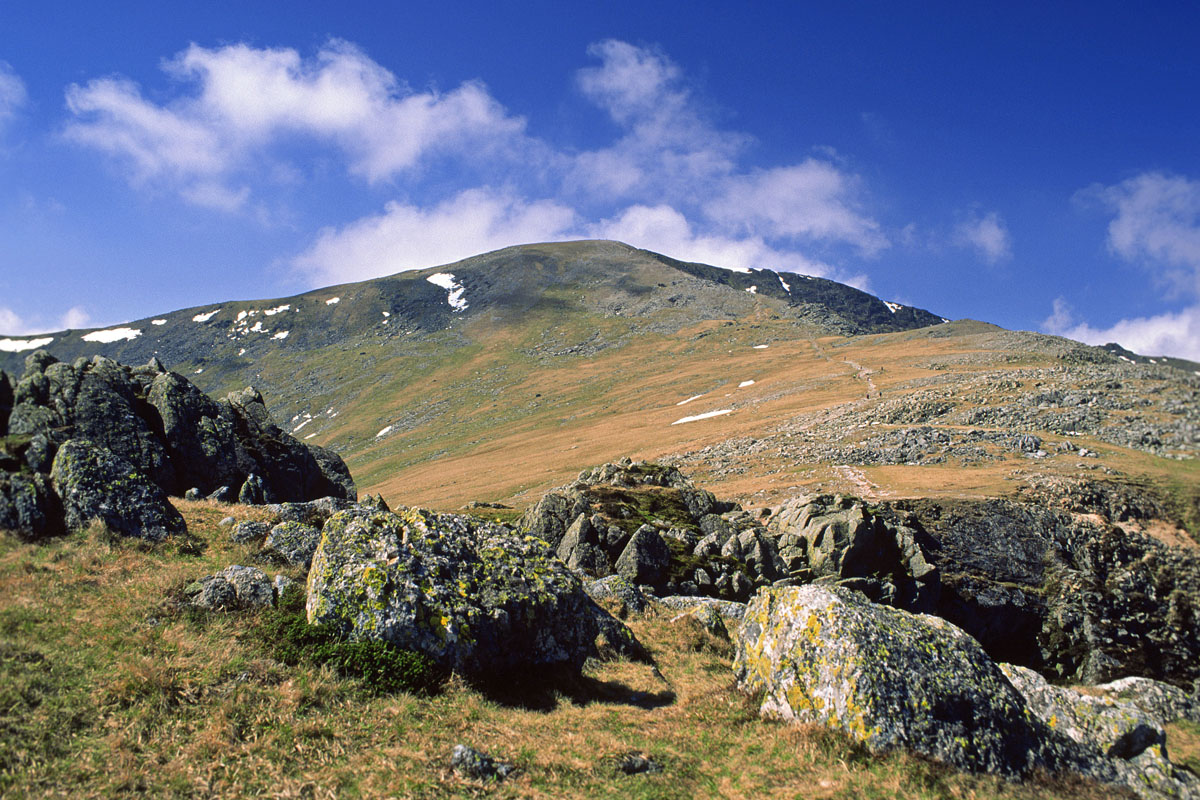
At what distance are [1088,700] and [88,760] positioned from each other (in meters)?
20.1

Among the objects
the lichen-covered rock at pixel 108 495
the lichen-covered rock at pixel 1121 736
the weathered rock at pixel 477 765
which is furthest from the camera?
the lichen-covered rock at pixel 108 495


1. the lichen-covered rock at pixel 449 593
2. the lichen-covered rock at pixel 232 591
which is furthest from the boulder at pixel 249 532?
the lichen-covered rock at pixel 449 593

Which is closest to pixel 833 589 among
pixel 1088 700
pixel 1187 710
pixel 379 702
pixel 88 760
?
pixel 1088 700

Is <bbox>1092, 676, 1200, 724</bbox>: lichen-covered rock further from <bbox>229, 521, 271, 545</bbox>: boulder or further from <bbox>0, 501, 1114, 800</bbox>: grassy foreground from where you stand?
<bbox>229, 521, 271, 545</bbox>: boulder

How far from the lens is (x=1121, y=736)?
41.7ft

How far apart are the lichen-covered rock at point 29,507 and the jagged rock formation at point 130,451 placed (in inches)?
1.1

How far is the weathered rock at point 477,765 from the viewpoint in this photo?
968 centimetres

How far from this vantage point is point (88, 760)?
8.34 meters

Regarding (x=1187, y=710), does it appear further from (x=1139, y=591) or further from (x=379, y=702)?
(x=379, y=702)

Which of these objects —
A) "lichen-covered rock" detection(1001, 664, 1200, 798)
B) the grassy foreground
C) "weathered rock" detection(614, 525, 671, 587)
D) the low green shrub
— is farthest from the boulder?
"lichen-covered rock" detection(1001, 664, 1200, 798)

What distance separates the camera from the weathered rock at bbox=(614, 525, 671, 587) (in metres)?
30.2

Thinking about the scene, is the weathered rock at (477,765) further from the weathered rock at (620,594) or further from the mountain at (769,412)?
the mountain at (769,412)

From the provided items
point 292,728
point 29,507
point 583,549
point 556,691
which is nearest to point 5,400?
point 29,507

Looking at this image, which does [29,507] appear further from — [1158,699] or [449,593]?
[1158,699]
